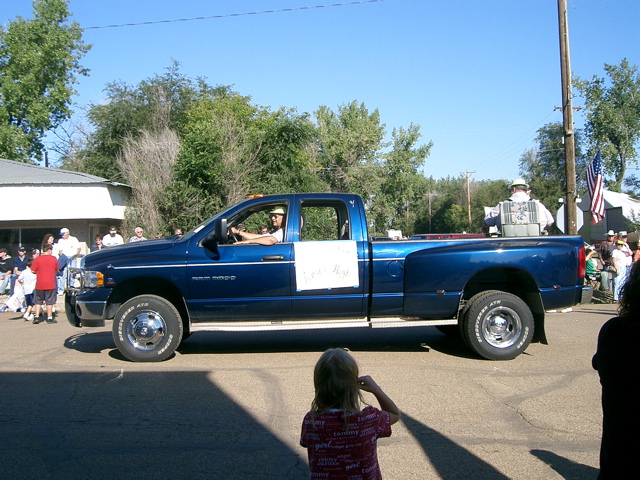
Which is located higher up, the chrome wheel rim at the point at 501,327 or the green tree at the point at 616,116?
the green tree at the point at 616,116

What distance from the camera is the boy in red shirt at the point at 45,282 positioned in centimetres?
1195

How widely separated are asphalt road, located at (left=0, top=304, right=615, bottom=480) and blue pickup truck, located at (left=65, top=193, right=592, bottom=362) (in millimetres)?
502

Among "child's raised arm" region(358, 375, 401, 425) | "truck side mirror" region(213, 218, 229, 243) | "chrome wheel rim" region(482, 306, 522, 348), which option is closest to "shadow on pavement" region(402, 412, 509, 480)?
"child's raised arm" region(358, 375, 401, 425)

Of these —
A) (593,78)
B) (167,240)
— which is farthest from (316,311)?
(593,78)

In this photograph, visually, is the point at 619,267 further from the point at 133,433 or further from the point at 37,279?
the point at 37,279

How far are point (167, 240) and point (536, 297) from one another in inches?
197

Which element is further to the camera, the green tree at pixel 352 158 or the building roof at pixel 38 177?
the green tree at pixel 352 158

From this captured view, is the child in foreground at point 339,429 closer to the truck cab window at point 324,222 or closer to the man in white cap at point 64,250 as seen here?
the truck cab window at point 324,222

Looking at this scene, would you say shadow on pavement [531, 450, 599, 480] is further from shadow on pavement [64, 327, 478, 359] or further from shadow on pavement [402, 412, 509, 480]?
shadow on pavement [64, 327, 478, 359]

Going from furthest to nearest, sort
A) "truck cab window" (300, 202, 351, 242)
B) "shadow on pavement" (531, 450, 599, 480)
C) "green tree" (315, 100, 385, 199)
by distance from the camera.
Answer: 1. "green tree" (315, 100, 385, 199)
2. "truck cab window" (300, 202, 351, 242)
3. "shadow on pavement" (531, 450, 599, 480)

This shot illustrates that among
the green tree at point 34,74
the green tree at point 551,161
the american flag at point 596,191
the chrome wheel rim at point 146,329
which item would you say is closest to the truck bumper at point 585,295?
the chrome wheel rim at point 146,329

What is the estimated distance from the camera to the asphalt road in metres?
4.39

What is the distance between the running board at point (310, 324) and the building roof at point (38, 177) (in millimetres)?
14098

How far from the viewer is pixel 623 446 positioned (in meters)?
2.33
